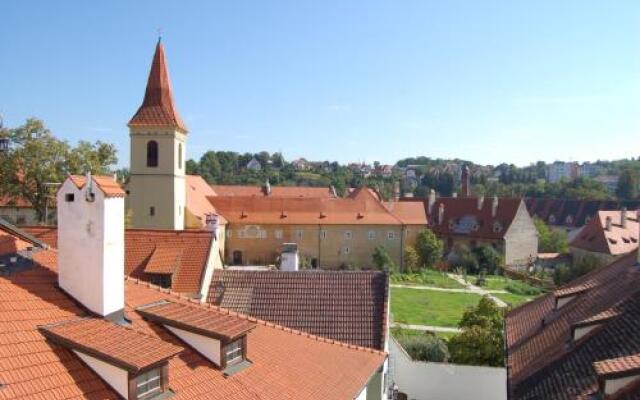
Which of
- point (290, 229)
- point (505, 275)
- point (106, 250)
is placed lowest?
point (505, 275)

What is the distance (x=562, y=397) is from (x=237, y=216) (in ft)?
148

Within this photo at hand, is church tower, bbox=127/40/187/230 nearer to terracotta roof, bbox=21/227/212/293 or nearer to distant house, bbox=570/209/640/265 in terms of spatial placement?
terracotta roof, bbox=21/227/212/293

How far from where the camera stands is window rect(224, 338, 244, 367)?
9750mm

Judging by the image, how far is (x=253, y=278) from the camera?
18.7 m

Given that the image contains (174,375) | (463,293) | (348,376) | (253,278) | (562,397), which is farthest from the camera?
(463,293)

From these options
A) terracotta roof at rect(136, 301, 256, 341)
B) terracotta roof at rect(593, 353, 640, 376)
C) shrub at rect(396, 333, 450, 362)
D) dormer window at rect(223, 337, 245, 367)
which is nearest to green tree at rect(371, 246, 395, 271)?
shrub at rect(396, 333, 450, 362)

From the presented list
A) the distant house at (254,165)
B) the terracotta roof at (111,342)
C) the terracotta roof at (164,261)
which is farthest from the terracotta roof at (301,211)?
the distant house at (254,165)

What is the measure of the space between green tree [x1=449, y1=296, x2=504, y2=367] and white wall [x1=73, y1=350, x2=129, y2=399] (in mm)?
17580

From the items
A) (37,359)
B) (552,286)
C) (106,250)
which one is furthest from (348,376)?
(552,286)

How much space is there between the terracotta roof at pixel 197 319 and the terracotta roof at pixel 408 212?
4776cm

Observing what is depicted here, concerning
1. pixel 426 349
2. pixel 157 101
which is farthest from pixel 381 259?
pixel 426 349

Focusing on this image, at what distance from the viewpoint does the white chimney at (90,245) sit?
878 centimetres

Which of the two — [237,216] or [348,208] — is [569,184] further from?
[237,216]

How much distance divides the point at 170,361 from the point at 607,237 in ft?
184
